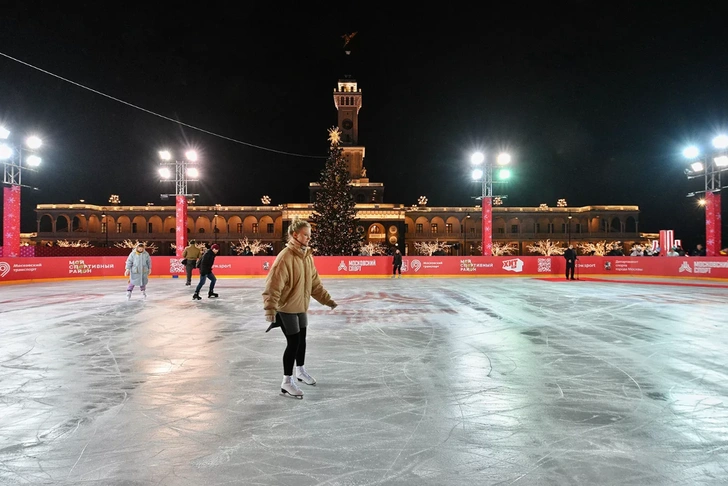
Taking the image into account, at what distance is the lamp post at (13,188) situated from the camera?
20987 mm

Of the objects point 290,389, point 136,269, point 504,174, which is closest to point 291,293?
point 290,389

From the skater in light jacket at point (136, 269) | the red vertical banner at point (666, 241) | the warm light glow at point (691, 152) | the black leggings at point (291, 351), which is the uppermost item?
the warm light glow at point (691, 152)

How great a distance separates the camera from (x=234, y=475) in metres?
2.86

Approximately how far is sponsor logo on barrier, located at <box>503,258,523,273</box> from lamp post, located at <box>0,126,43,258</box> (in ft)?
84.8

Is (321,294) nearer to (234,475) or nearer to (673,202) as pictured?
(234,475)

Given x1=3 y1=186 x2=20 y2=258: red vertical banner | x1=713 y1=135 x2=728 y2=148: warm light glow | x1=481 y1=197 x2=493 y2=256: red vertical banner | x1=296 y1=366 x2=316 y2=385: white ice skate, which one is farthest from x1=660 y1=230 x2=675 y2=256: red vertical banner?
x1=3 y1=186 x2=20 y2=258: red vertical banner

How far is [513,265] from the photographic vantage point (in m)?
27.4

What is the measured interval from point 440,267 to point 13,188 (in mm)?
22987

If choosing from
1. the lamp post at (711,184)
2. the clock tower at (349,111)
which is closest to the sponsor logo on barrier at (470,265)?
the lamp post at (711,184)

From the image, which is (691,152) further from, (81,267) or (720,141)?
(81,267)

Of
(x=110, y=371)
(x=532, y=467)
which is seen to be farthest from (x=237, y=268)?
(x=532, y=467)

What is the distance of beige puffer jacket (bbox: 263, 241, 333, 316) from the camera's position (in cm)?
425

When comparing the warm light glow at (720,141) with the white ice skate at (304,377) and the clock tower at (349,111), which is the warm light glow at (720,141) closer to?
the white ice skate at (304,377)

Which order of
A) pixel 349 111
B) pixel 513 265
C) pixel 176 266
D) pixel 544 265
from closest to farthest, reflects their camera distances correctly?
1. pixel 176 266
2. pixel 544 265
3. pixel 513 265
4. pixel 349 111
